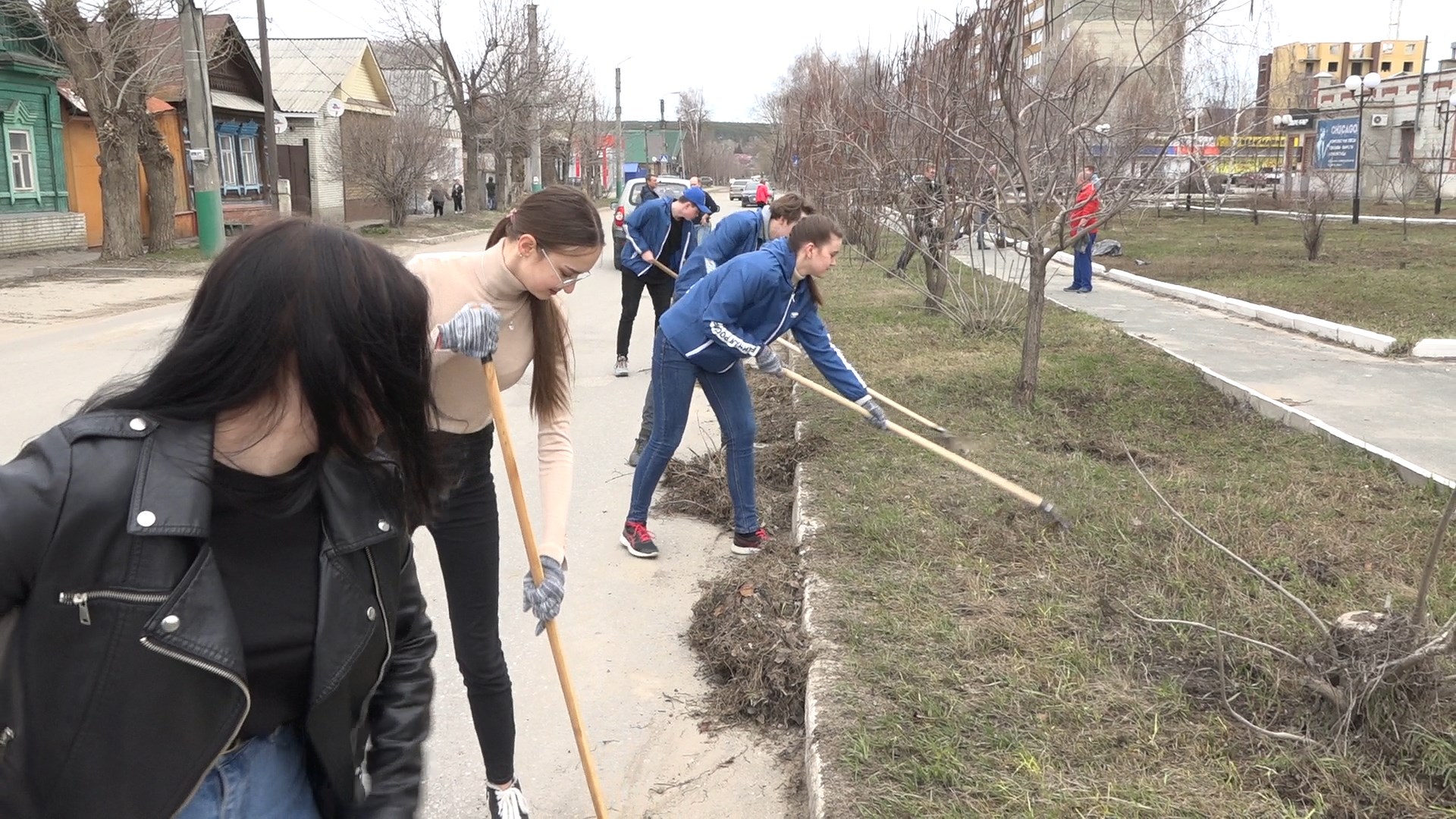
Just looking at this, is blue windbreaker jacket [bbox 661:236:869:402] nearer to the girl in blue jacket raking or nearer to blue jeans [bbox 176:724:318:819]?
the girl in blue jacket raking

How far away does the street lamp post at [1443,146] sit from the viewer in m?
29.0

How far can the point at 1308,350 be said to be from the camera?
1034cm

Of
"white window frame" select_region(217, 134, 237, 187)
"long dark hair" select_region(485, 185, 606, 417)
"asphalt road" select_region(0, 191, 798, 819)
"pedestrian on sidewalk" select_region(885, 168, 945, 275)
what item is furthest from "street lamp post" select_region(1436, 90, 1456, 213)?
"white window frame" select_region(217, 134, 237, 187)

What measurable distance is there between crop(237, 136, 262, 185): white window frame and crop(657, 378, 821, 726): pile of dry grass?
2916 centimetres

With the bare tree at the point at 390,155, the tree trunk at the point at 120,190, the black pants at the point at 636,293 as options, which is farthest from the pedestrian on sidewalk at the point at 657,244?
the bare tree at the point at 390,155

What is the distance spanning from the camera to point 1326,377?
8.95 m

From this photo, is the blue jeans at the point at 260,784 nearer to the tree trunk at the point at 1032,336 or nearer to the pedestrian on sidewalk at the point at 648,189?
the tree trunk at the point at 1032,336

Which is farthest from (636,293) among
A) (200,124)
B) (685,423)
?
(200,124)

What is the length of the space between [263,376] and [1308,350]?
419 inches

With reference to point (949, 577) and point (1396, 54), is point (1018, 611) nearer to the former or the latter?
point (949, 577)

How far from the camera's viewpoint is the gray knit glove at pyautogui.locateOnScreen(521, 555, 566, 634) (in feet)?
8.70

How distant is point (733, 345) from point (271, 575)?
3.43 m

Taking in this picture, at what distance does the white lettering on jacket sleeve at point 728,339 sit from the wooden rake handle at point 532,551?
6.90 feet

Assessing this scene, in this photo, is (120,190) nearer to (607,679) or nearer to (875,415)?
(875,415)
